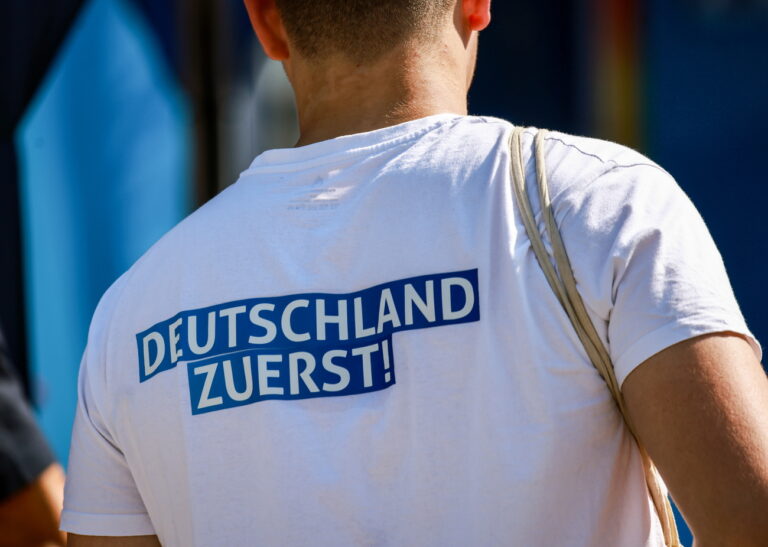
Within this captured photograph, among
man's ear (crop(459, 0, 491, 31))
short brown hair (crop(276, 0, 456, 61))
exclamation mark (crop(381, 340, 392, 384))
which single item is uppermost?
man's ear (crop(459, 0, 491, 31))

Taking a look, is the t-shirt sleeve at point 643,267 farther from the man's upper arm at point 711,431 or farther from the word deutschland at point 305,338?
the word deutschland at point 305,338

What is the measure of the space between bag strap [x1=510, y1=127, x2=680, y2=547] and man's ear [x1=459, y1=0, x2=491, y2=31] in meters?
0.25

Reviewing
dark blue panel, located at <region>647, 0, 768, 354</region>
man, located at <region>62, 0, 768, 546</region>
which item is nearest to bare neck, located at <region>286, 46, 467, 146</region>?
man, located at <region>62, 0, 768, 546</region>

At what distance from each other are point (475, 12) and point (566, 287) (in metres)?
0.46

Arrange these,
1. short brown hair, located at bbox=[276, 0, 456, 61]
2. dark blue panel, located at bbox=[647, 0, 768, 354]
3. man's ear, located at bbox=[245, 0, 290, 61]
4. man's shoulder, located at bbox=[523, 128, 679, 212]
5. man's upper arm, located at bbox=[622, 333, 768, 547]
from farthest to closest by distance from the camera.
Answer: dark blue panel, located at bbox=[647, 0, 768, 354] → man's ear, located at bbox=[245, 0, 290, 61] → short brown hair, located at bbox=[276, 0, 456, 61] → man's shoulder, located at bbox=[523, 128, 679, 212] → man's upper arm, located at bbox=[622, 333, 768, 547]

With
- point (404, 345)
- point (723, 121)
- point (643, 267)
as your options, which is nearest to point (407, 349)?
point (404, 345)

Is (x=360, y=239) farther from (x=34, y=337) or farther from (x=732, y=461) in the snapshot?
(x=34, y=337)

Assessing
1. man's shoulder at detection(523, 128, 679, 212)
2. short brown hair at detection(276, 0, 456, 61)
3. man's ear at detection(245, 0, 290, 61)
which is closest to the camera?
man's shoulder at detection(523, 128, 679, 212)

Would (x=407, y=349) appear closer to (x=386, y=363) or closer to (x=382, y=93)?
(x=386, y=363)

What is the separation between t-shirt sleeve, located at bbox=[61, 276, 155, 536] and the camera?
4.66 ft

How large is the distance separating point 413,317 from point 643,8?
2.96 m

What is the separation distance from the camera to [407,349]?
47.5 inches

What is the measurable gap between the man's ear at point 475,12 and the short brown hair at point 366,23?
38mm

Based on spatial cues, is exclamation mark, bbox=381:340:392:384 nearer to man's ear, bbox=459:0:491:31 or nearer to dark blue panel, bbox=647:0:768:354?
man's ear, bbox=459:0:491:31
